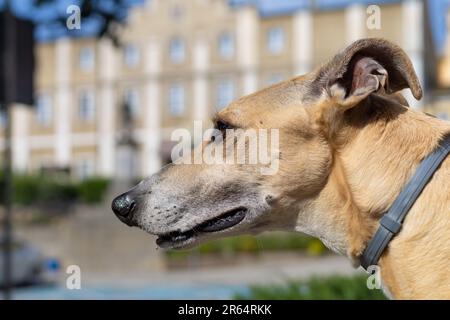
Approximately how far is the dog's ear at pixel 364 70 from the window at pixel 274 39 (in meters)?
42.2

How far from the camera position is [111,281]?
19.8 metres

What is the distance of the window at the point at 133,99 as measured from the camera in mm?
46969

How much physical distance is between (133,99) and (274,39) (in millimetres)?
11133

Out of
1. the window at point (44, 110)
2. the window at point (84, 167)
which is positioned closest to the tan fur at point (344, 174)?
the window at point (84, 167)

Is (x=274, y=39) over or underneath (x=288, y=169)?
over

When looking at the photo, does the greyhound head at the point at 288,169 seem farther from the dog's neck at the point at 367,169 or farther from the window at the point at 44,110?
the window at the point at 44,110

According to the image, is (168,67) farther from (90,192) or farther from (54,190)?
(54,190)

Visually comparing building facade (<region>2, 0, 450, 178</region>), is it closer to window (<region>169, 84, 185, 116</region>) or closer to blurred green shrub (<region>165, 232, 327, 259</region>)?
window (<region>169, 84, 185, 116</region>)

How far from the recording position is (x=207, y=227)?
9.01 ft

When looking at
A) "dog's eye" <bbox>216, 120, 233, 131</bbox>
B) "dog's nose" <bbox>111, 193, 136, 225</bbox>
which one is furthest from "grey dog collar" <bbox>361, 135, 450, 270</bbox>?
"dog's nose" <bbox>111, 193, 136, 225</bbox>

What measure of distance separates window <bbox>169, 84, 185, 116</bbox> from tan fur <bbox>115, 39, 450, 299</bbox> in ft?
142

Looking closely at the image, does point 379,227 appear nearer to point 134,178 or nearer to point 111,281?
point 111,281

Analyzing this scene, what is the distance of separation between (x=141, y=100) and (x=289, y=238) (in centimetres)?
2526

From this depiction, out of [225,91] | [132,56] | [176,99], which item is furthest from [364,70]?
[132,56]
